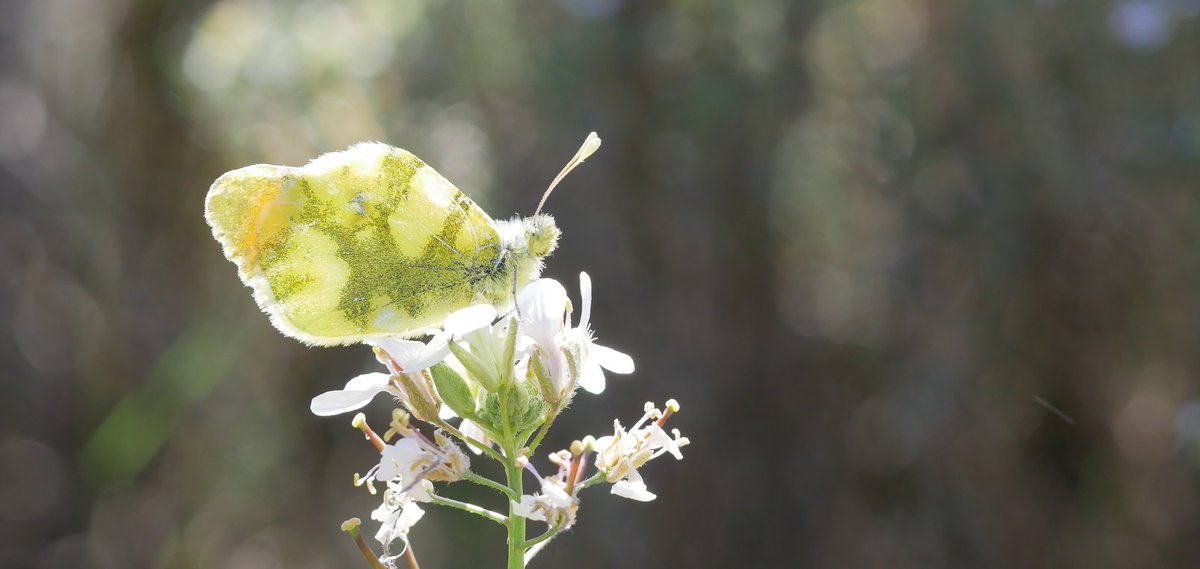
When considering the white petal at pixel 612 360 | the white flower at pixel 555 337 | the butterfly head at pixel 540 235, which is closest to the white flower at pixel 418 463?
the white flower at pixel 555 337

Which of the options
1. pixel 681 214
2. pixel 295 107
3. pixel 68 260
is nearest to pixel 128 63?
pixel 68 260

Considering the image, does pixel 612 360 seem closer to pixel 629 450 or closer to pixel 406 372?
pixel 629 450

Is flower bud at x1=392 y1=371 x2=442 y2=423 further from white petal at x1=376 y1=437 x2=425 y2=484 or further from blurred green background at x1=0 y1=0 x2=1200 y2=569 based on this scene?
blurred green background at x1=0 y1=0 x2=1200 y2=569

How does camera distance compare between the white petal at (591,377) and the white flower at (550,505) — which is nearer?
the white flower at (550,505)

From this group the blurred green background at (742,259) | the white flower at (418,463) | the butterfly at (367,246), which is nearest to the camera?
the white flower at (418,463)

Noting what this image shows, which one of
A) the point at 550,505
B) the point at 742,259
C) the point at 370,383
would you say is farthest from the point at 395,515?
the point at 742,259

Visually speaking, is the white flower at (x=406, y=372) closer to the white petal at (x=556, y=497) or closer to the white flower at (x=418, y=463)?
the white flower at (x=418, y=463)

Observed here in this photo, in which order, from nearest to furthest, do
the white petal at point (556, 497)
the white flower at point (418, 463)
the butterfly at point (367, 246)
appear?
the white petal at point (556, 497) → the white flower at point (418, 463) → the butterfly at point (367, 246)
